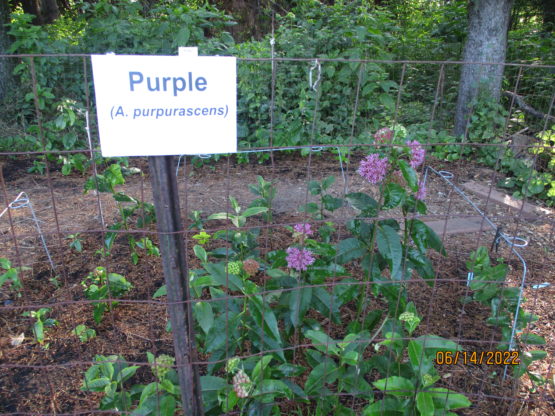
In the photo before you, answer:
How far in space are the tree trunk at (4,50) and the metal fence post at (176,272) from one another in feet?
17.5

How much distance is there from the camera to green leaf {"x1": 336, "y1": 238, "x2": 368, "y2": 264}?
1825mm

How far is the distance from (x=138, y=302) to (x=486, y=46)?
5040mm

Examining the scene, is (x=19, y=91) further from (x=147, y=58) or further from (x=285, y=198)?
(x=147, y=58)

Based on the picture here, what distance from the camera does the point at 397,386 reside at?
5.08 feet

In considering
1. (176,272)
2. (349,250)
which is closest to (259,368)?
(176,272)

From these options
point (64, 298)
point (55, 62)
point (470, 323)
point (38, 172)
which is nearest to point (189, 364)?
point (64, 298)

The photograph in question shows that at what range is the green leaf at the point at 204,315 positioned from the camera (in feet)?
5.14

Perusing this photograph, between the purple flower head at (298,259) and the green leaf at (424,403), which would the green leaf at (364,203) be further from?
the green leaf at (424,403)

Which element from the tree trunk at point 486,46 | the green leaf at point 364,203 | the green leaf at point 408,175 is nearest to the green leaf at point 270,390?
the green leaf at point 364,203

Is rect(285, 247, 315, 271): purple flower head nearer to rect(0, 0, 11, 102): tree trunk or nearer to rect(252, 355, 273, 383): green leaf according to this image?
rect(252, 355, 273, 383): green leaf

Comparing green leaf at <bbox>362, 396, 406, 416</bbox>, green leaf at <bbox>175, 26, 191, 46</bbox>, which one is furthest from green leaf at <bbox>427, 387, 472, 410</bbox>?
green leaf at <bbox>175, 26, 191, 46</bbox>

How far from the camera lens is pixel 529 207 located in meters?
4.09

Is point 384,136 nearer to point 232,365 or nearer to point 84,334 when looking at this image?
point 232,365

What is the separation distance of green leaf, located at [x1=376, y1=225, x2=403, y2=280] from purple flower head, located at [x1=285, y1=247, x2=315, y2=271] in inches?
11.8
